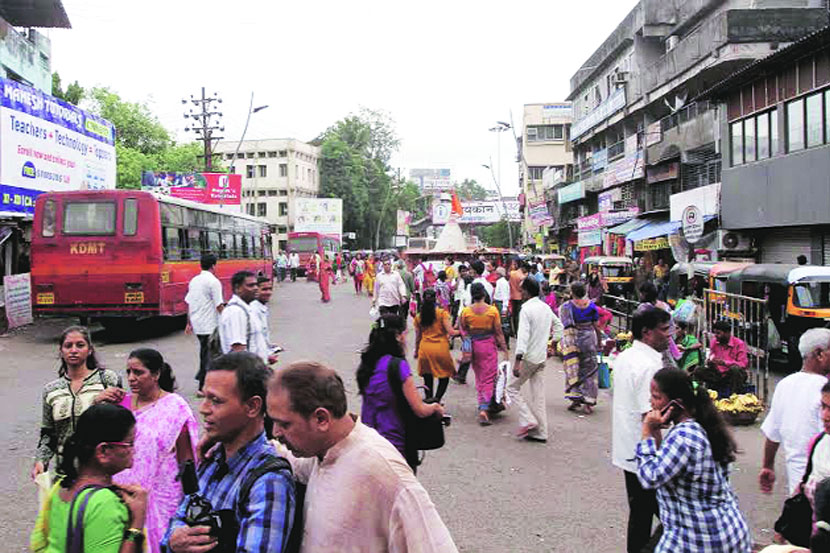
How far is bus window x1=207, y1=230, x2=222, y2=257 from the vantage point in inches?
749

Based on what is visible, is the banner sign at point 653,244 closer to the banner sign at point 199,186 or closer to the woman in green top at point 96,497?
the banner sign at point 199,186

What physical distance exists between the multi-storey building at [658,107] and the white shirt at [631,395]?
20.5 meters

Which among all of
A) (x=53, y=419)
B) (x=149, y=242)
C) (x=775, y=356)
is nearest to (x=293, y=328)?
(x=149, y=242)

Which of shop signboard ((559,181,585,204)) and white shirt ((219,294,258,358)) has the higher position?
shop signboard ((559,181,585,204))

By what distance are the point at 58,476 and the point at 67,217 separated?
43.8ft

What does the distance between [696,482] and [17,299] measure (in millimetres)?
17245

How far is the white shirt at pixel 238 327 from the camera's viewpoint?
6664mm

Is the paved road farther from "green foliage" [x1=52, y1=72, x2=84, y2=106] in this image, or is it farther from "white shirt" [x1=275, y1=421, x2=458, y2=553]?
"green foliage" [x1=52, y1=72, x2=84, y2=106]

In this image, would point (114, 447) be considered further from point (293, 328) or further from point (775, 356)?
point (293, 328)

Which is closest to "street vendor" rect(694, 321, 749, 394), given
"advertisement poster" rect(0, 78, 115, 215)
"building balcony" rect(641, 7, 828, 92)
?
"building balcony" rect(641, 7, 828, 92)

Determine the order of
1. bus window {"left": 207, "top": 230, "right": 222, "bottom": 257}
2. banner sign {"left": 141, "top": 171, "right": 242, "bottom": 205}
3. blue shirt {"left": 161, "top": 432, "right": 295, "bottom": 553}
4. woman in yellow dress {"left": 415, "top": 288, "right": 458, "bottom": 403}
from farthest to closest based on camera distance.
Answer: banner sign {"left": 141, "top": 171, "right": 242, "bottom": 205} < bus window {"left": 207, "top": 230, "right": 222, "bottom": 257} < woman in yellow dress {"left": 415, "top": 288, "right": 458, "bottom": 403} < blue shirt {"left": 161, "top": 432, "right": 295, "bottom": 553}

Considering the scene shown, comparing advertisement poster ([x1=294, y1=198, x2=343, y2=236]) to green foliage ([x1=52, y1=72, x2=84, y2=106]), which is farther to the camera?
advertisement poster ([x1=294, y1=198, x2=343, y2=236])

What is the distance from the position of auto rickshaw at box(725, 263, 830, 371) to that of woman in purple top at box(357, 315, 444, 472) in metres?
8.13

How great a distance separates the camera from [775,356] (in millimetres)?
11734
